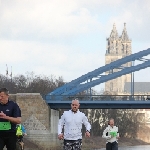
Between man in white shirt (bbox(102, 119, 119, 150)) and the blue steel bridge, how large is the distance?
135 feet

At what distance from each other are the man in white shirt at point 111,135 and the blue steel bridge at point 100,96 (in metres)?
41.3

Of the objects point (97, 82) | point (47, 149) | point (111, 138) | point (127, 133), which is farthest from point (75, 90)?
point (111, 138)

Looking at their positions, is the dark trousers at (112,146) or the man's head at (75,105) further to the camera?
the dark trousers at (112,146)

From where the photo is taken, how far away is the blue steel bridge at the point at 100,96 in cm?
6619

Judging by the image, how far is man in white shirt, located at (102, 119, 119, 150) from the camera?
78.0 feet

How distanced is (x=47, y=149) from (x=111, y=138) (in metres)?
37.8

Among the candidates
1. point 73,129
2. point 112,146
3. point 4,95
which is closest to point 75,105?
point 73,129

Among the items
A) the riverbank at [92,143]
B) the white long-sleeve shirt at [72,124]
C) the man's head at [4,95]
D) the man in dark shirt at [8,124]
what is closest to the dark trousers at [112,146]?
the white long-sleeve shirt at [72,124]

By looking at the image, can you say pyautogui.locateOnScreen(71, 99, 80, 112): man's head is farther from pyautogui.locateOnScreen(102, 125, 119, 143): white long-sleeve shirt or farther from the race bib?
pyautogui.locateOnScreen(102, 125, 119, 143): white long-sleeve shirt

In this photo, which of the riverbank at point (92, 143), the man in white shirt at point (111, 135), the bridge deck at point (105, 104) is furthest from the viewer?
the bridge deck at point (105, 104)

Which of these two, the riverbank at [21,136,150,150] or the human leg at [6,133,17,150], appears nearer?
the human leg at [6,133,17,150]

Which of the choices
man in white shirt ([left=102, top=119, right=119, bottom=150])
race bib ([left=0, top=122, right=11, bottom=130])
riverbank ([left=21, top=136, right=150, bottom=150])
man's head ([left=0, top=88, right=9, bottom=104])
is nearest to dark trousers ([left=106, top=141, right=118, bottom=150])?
man in white shirt ([left=102, top=119, right=119, bottom=150])

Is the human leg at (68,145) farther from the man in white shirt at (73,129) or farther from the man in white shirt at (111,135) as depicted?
the man in white shirt at (111,135)

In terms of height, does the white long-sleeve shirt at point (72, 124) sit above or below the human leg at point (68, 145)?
above
